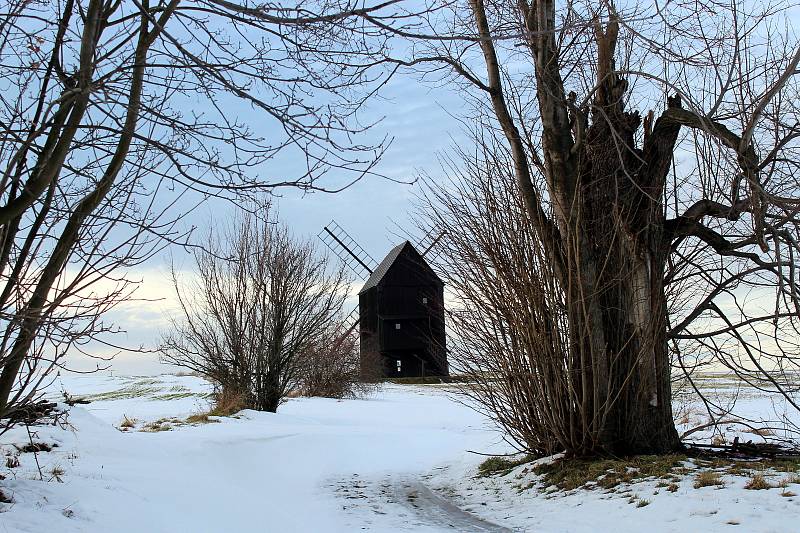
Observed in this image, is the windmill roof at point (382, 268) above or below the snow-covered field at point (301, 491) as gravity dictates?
above

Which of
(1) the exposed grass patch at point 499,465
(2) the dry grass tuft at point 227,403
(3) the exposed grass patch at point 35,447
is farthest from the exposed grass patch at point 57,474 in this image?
(2) the dry grass tuft at point 227,403

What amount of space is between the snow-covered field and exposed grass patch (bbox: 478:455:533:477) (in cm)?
17

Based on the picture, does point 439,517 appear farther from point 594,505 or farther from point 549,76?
point 549,76

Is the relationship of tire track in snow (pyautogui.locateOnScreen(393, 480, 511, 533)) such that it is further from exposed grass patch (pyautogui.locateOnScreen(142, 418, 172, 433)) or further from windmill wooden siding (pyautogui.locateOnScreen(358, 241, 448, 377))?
windmill wooden siding (pyautogui.locateOnScreen(358, 241, 448, 377))

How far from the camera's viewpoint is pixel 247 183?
4598mm

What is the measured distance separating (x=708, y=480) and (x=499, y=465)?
3.42 metres

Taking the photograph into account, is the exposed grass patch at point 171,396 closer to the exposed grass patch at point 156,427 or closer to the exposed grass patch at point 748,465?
the exposed grass patch at point 156,427

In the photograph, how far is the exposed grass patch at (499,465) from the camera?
887 centimetres

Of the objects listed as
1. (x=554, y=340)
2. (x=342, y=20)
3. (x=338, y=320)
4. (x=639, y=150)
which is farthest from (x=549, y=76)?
(x=338, y=320)

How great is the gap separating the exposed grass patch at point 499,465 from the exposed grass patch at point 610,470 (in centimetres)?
76

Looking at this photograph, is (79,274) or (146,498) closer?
(79,274)

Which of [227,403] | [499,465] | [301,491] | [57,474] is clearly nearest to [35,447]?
[57,474]

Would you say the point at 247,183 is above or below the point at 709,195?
below

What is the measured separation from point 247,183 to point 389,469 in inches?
268
